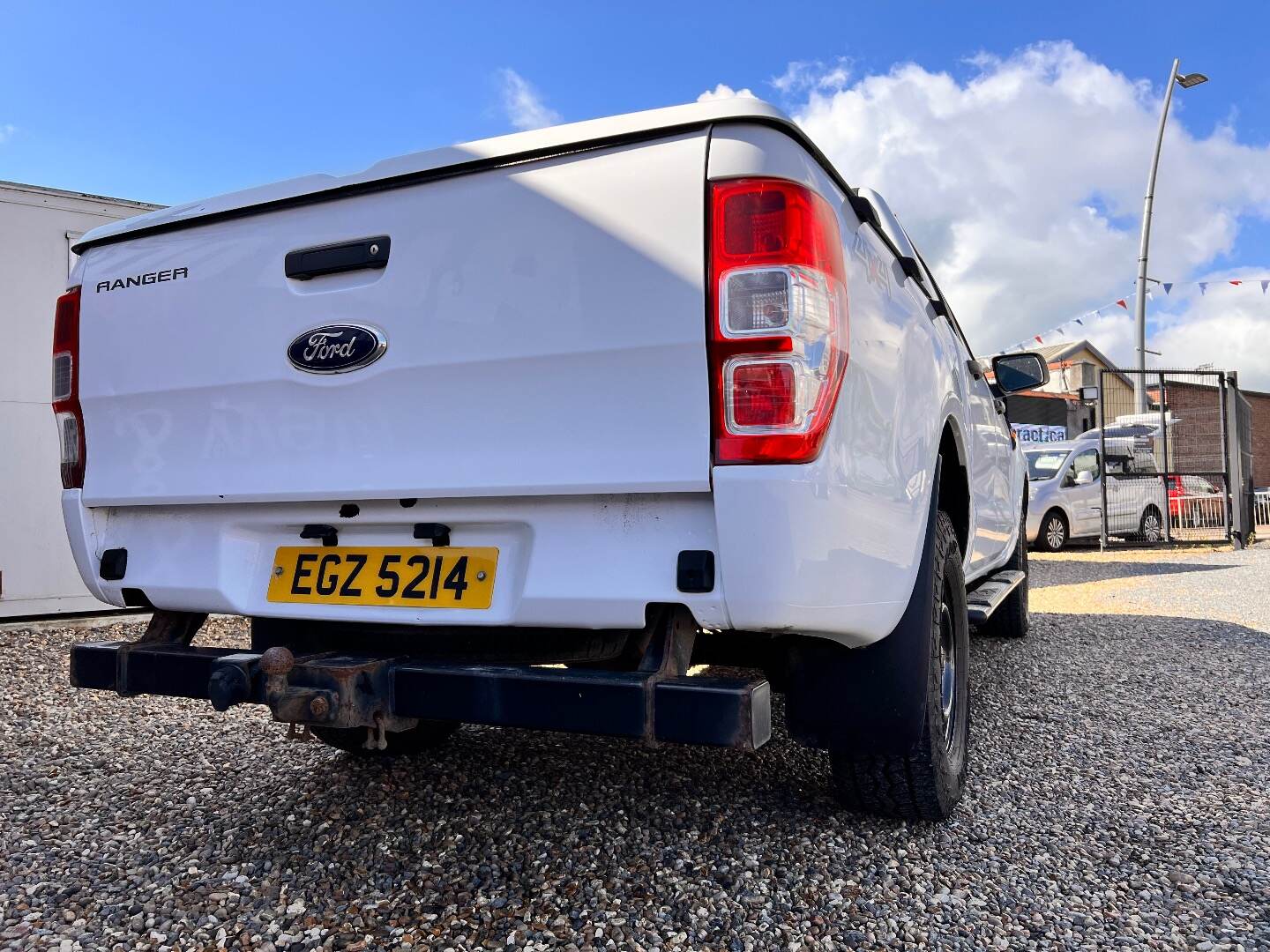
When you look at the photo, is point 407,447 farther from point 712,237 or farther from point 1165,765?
point 1165,765

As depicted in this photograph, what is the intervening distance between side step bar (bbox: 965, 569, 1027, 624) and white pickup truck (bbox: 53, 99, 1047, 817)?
1.54 feet

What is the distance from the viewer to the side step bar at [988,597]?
3170 mm

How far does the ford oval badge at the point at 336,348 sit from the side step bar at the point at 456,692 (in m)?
0.71

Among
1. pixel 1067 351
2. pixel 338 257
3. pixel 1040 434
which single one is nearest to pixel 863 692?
pixel 338 257

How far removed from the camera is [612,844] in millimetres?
2588

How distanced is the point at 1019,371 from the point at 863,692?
10.2 feet

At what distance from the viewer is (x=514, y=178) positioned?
7.09 feet

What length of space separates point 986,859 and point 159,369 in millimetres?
2616

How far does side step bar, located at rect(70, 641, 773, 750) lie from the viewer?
1823 mm

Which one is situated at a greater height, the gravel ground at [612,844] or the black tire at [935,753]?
the black tire at [935,753]

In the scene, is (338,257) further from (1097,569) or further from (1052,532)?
(1052,532)

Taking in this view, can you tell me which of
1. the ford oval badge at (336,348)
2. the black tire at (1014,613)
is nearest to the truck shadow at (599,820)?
the ford oval badge at (336,348)

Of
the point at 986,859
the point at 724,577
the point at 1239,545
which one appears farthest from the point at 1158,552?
the point at 724,577

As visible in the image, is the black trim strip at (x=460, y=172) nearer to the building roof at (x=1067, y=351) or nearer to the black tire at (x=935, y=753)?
the black tire at (x=935, y=753)
